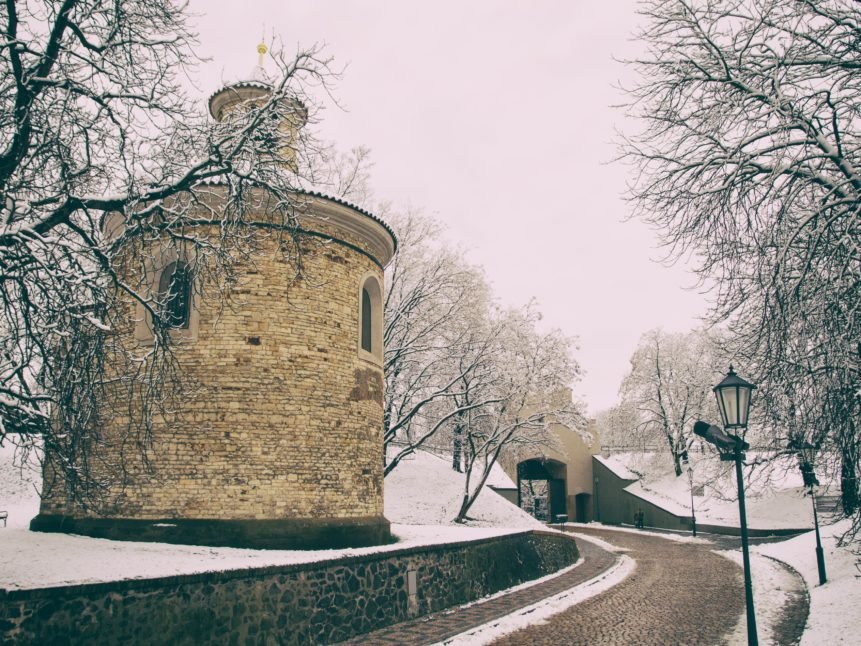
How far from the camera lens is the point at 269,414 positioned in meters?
11.6

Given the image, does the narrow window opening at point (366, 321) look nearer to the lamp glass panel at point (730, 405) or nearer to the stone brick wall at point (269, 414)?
the stone brick wall at point (269, 414)

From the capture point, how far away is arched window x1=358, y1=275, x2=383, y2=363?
14258 mm

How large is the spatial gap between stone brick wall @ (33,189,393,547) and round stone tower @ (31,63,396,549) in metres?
0.02

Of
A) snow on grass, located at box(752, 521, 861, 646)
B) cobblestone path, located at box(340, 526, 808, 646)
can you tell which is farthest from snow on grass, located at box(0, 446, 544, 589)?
snow on grass, located at box(752, 521, 861, 646)

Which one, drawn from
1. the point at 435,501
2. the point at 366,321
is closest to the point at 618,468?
the point at 435,501

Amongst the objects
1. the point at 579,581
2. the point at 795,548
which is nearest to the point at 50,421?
the point at 579,581

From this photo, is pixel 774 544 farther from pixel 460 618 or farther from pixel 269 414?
pixel 269 414

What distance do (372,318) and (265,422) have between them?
383 cm

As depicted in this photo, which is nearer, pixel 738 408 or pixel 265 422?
pixel 738 408

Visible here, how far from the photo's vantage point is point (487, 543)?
15.3m

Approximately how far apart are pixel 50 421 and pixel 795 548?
71.6ft

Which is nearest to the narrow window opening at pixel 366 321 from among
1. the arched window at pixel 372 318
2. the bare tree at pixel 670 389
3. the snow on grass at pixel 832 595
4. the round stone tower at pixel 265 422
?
the arched window at pixel 372 318

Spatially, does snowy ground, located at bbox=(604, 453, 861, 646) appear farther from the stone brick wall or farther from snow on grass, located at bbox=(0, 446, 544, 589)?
the stone brick wall

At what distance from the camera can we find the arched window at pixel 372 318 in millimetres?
14258
